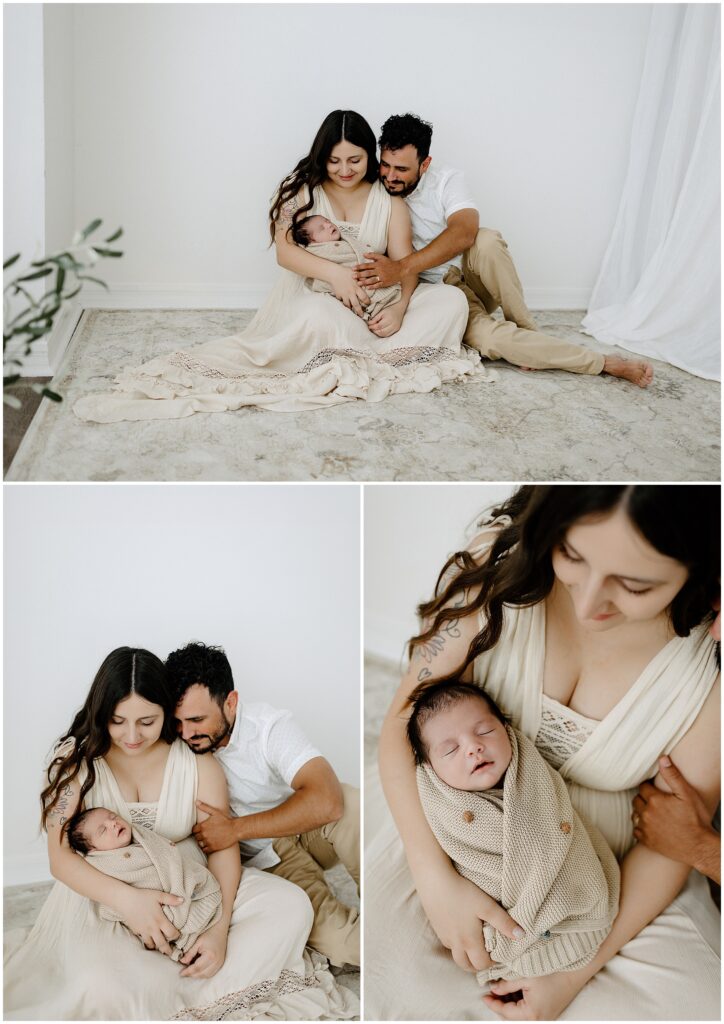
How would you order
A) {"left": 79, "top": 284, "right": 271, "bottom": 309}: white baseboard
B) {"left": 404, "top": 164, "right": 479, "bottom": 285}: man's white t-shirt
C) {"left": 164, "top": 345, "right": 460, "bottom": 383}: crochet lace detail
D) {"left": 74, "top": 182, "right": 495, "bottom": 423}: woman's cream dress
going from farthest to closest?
{"left": 79, "top": 284, "right": 271, "bottom": 309}: white baseboard, {"left": 404, "top": 164, "right": 479, "bottom": 285}: man's white t-shirt, {"left": 164, "top": 345, "right": 460, "bottom": 383}: crochet lace detail, {"left": 74, "top": 182, "right": 495, "bottom": 423}: woman's cream dress

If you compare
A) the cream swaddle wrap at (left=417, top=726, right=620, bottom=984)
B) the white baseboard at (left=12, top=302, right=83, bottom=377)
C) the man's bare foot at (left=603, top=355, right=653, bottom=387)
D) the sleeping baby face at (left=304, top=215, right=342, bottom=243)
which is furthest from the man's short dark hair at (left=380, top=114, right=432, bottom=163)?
the cream swaddle wrap at (left=417, top=726, right=620, bottom=984)

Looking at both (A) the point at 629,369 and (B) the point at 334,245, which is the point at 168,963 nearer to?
(B) the point at 334,245

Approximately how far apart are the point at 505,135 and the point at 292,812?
3.04 metres

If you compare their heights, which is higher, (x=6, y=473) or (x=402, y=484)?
(x=402, y=484)

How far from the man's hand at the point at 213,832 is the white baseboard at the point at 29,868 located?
28cm

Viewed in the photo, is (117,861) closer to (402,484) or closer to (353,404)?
(402,484)

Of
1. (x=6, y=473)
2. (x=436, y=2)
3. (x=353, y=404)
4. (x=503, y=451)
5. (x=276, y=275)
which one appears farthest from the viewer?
(x=276, y=275)

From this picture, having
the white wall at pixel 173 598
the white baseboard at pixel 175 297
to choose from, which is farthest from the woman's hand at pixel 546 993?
the white baseboard at pixel 175 297

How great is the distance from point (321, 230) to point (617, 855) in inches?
80.1

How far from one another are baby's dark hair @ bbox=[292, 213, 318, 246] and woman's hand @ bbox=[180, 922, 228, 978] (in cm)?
205

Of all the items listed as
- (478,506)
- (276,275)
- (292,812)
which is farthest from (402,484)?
(276,275)

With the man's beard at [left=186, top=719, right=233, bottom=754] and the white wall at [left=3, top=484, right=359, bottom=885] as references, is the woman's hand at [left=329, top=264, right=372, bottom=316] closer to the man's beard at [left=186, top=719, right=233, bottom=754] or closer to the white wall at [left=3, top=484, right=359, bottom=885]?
the white wall at [left=3, top=484, right=359, bottom=885]

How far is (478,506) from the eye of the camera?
1.80 meters

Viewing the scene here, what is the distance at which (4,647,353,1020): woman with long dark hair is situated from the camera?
1736 mm
